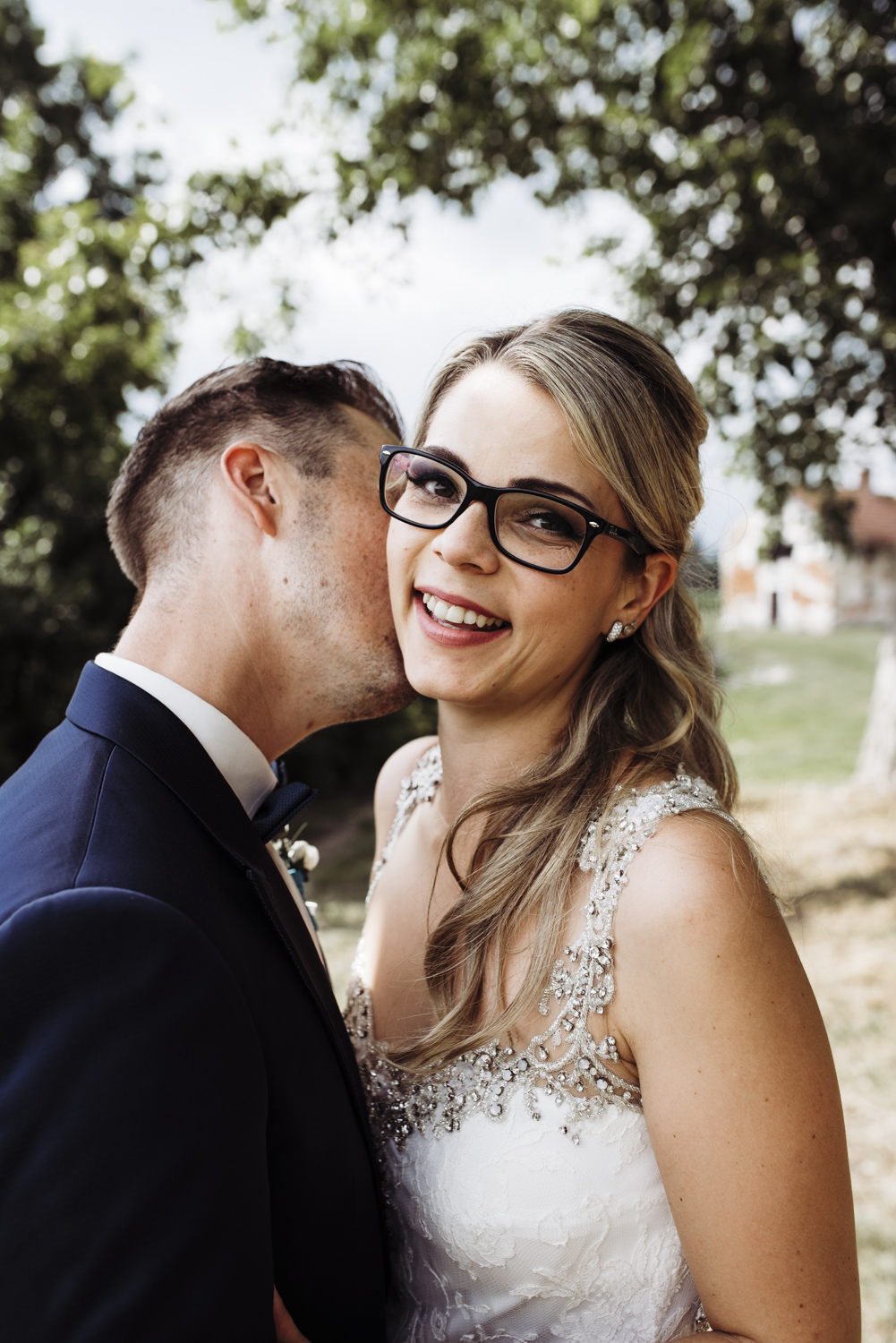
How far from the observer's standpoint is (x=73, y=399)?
30.2 ft

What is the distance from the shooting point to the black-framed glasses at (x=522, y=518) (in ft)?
7.06

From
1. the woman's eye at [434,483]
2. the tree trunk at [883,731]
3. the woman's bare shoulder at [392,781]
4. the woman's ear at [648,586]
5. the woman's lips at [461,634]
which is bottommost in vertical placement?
the tree trunk at [883,731]

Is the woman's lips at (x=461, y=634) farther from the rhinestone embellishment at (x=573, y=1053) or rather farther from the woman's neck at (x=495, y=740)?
the rhinestone embellishment at (x=573, y=1053)

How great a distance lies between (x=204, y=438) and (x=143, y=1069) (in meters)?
1.55

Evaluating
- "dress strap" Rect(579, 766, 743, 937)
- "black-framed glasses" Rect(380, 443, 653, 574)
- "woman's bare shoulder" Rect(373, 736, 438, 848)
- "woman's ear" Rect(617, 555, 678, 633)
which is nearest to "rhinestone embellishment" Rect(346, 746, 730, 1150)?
"dress strap" Rect(579, 766, 743, 937)

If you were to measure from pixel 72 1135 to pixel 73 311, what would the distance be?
8604 mm

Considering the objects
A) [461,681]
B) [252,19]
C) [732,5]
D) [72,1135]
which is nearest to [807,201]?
[732,5]

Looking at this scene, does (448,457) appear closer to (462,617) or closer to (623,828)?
(462,617)

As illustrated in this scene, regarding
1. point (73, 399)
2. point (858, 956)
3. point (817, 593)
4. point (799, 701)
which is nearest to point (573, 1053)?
point (858, 956)

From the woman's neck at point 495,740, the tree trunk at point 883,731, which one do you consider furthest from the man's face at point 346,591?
the tree trunk at point 883,731

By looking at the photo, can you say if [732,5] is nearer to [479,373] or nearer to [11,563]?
[479,373]

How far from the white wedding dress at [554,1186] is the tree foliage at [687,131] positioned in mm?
6073

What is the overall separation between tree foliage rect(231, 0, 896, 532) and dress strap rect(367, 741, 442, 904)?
5350mm

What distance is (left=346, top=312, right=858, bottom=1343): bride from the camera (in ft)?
5.67
